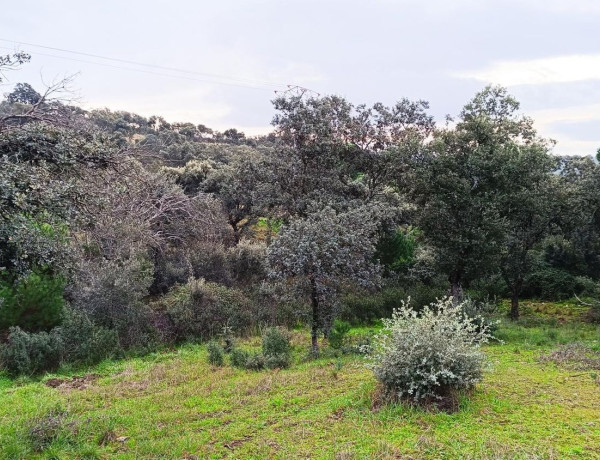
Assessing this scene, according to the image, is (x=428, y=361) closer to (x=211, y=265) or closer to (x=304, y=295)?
(x=304, y=295)

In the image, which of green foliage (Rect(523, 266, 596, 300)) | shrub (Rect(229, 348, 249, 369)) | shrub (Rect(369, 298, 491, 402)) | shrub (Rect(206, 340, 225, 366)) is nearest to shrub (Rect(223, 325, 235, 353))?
shrub (Rect(206, 340, 225, 366))

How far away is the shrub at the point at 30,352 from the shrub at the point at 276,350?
16.5 feet

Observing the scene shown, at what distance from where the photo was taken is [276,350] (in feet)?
35.5

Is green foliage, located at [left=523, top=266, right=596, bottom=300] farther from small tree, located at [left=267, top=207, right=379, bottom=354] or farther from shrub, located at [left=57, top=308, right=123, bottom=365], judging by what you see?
shrub, located at [left=57, top=308, right=123, bottom=365]

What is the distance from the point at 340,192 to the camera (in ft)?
56.4

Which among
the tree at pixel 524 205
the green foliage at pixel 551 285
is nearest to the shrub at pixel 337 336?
the tree at pixel 524 205

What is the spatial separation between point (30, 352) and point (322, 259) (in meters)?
7.11

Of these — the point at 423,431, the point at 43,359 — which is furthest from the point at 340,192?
the point at 423,431

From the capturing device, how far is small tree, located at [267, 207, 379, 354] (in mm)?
10867

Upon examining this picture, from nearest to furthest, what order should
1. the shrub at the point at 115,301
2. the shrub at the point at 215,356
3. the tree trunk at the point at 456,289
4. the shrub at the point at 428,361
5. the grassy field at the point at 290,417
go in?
the grassy field at the point at 290,417 < the shrub at the point at 428,361 < the shrub at the point at 215,356 < the shrub at the point at 115,301 < the tree trunk at the point at 456,289

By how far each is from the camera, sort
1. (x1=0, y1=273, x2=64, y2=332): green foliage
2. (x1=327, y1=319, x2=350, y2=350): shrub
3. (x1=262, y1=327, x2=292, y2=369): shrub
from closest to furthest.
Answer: (x1=262, y1=327, x2=292, y2=369): shrub, (x1=327, y1=319, x2=350, y2=350): shrub, (x1=0, y1=273, x2=64, y2=332): green foliage

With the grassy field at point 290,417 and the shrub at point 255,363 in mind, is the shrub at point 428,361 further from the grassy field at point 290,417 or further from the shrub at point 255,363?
the shrub at point 255,363

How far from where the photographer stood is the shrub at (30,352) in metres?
10.6

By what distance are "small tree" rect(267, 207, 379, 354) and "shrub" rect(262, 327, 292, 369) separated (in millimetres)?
826
